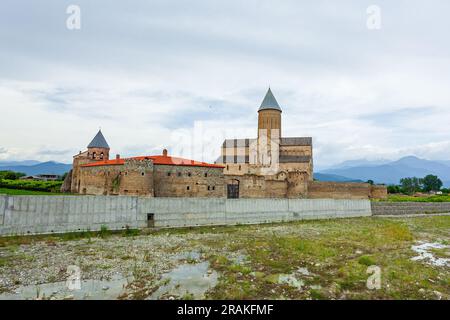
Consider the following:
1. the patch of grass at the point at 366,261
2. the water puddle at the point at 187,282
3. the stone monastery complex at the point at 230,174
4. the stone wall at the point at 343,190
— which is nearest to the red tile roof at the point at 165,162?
the stone monastery complex at the point at 230,174

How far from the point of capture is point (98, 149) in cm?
3912

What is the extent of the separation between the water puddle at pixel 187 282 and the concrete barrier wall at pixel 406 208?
2291cm

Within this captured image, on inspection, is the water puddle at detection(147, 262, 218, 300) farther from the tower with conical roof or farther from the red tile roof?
the tower with conical roof

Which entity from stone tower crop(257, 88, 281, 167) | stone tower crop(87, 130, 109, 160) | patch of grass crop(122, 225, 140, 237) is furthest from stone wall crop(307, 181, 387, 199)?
patch of grass crop(122, 225, 140, 237)

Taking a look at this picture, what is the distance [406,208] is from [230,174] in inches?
819

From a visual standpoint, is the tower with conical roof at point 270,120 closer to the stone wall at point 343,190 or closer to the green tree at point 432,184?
the stone wall at point 343,190

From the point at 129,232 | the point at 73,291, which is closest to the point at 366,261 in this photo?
the point at 73,291

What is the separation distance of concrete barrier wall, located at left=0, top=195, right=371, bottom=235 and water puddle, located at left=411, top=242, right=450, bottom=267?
8.21 meters

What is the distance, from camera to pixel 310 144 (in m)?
50.9

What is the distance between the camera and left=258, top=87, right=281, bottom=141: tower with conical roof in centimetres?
5134

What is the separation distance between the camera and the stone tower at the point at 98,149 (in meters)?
38.8

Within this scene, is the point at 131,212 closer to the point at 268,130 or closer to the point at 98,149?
the point at 98,149
